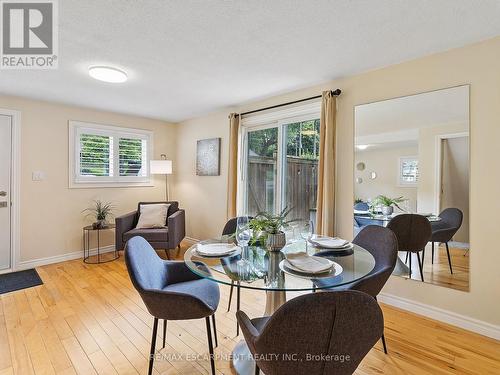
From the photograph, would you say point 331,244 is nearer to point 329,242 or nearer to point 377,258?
point 329,242

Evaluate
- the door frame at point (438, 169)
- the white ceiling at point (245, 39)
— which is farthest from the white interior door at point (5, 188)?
the door frame at point (438, 169)

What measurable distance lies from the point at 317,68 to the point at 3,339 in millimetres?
3458

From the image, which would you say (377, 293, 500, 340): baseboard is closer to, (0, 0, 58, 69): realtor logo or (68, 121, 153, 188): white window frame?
(0, 0, 58, 69): realtor logo

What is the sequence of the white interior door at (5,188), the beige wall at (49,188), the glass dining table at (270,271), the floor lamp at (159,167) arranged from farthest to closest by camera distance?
1. the floor lamp at (159,167)
2. the beige wall at (49,188)
3. the white interior door at (5,188)
4. the glass dining table at (270,271)

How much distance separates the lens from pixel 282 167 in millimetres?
3582

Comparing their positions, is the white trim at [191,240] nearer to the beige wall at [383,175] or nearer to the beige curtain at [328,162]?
the beige curtain at [328,162]

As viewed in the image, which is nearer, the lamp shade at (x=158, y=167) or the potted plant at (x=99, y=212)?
the potted plant at (x=99, y=212)

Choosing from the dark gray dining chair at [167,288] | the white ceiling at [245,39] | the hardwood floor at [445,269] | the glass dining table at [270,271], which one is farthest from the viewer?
the hardwood floor at [445,269]

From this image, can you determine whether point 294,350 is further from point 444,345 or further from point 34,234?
point 34,234

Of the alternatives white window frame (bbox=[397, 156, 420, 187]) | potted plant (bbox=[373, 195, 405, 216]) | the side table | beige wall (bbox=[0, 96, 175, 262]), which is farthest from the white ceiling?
the side table

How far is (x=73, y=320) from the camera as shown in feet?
7.66

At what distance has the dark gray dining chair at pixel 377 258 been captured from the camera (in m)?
1.58

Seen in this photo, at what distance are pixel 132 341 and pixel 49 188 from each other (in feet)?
9.38

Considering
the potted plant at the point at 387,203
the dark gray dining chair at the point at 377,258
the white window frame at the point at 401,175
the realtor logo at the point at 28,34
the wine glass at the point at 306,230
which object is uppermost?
the realtor logo at the point at 28,34
